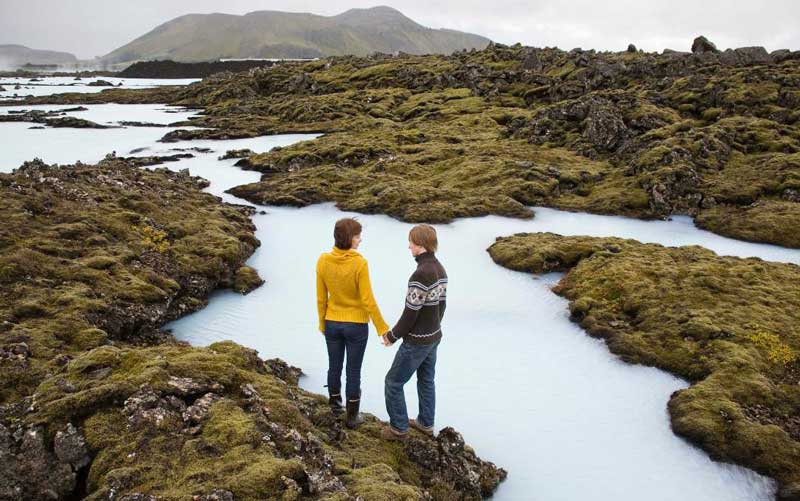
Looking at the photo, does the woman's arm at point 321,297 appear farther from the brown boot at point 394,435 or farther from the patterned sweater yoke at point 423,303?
the brown boot at point 394,435

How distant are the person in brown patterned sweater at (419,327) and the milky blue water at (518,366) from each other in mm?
2629

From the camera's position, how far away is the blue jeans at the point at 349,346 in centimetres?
901

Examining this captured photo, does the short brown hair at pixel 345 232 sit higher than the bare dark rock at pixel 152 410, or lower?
higher

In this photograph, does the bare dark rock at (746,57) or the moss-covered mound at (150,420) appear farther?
the bare dark rock at (746,57)

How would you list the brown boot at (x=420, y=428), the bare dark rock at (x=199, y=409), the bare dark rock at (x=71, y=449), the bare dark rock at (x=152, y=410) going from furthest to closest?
the brown boot at (x=420, y=428)
the bare dark rock at (x=199, y=409)
the bare dark rock at (x=152, y=410)
the bare dark rock at (x=71, y=449)

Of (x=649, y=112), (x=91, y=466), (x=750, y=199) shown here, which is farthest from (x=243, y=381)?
(x=649, y=112)

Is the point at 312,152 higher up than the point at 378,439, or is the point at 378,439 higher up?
the point at 312,152

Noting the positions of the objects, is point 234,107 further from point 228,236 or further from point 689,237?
point 689,237

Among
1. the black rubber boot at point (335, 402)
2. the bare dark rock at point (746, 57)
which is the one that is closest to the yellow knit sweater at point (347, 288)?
the black rubber boot at point (335, 402)

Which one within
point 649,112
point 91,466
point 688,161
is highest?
point 649,112

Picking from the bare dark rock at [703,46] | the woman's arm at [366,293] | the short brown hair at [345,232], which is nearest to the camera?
the short brown hair at [345,232]

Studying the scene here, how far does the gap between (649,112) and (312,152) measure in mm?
→ 30333

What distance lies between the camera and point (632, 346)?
15.4m

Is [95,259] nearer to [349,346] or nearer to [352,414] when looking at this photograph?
[352,414]
